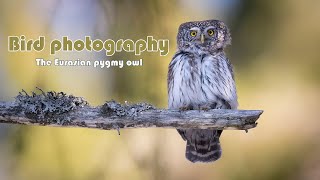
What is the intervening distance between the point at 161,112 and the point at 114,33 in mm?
567

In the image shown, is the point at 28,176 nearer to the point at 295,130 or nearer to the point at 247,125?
the point at 247,125

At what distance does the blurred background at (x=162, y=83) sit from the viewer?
8.89 ft

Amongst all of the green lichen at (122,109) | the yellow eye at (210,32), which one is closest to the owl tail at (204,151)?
the green lichen at (122,109)

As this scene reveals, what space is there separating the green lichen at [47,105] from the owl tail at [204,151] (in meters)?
0.65

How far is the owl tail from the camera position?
8.91 feet

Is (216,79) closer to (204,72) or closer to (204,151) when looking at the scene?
(204,72)

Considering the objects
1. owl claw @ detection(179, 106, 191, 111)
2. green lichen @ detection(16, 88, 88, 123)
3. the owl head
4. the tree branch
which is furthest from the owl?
green lichen @ detection(16, 88, 88, 123)

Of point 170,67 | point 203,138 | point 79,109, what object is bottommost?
point 203,138

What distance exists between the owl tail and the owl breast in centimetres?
23

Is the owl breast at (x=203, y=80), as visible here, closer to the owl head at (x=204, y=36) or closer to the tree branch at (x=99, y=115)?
the owl head at (x=204, y=36)

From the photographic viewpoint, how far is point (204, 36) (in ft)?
8.71

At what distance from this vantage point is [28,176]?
2.73 meters

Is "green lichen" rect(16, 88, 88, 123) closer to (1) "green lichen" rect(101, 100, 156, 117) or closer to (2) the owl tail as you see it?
(1) "green lichen" rect(101, 100, 156, 117)

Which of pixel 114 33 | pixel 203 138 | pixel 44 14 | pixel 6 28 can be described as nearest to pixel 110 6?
pixel 114 33
